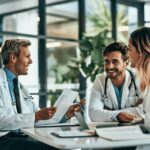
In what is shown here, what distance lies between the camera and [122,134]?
1.75m

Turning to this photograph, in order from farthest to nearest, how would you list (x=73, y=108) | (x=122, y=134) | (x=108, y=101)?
(x=108, y=101) < (x=73, y=108) < (x=122, y=134)

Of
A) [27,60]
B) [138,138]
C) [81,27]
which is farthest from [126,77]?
[81,27]

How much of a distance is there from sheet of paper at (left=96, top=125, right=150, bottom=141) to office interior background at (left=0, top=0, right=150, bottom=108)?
3523 mm

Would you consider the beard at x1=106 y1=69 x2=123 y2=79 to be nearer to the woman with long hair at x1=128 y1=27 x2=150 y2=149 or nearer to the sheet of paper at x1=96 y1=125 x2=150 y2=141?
the woman with long hair at x1=128 y1=27 x2=150 y2=149

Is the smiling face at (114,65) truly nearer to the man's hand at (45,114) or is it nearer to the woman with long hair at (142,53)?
the woman with long hair at (142,53)

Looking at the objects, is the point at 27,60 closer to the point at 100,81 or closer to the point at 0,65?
the point at 0,65

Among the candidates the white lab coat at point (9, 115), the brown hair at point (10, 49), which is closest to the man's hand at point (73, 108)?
the white lab coat at point (9, 115)

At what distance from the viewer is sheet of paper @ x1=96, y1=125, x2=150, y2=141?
1675mm

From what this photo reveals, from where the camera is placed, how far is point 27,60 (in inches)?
110

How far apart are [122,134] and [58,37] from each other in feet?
13.9

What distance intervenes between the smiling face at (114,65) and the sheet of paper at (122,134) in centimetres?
106

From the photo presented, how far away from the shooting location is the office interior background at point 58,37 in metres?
5.38

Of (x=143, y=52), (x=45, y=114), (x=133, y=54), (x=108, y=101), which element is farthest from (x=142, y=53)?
(x=45, y=114)

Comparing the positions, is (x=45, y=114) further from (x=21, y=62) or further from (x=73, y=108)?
(x=21, y=62)
